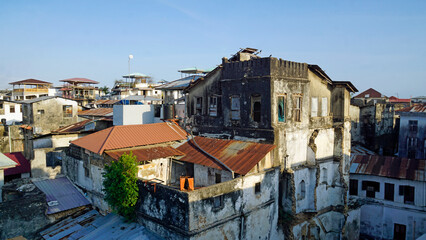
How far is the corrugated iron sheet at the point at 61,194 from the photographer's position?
60.7 ft

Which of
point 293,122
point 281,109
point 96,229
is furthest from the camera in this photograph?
point 293,122

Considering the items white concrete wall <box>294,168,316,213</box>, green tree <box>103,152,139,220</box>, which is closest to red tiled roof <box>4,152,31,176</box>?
A: green tree <box>103,152,139,220</box>

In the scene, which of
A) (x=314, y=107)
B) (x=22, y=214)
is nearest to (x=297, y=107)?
(x=314, y=107)

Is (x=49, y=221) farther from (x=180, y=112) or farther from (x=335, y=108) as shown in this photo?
(x=335, y=108)

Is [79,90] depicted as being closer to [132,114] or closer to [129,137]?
[132,114]

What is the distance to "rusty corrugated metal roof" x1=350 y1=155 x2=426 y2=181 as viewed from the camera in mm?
23812

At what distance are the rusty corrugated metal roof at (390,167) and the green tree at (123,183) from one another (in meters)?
18.9

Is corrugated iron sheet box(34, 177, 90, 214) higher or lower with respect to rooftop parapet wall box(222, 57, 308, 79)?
lower

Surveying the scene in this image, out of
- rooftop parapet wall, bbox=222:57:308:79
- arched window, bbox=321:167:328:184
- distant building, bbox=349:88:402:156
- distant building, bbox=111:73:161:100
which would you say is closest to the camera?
rooftop parapet wall, bbox=222:57:308:79

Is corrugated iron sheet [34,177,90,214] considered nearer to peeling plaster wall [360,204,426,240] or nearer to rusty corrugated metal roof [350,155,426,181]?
rusty corrugated metal roof [350,155,426,181]

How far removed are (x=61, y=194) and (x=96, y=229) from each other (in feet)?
17.4

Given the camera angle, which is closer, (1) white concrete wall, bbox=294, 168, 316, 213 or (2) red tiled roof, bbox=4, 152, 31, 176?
(1) white concrete wall, bbox=294, 168, 316, 213

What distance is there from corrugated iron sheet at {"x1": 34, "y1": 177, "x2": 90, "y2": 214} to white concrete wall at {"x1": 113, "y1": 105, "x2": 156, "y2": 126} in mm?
6084

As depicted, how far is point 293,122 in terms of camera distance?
63.8 feet
